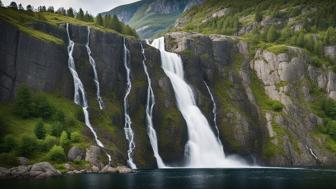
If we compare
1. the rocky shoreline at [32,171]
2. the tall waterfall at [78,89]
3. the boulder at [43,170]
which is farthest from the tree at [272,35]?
the boulder at [43,170]

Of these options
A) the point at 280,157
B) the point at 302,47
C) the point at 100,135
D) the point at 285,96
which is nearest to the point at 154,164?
the point at 100,135

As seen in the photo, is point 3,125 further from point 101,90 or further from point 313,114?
point 313,114

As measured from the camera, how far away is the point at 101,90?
118938mm

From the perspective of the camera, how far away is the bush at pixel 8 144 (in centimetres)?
8636

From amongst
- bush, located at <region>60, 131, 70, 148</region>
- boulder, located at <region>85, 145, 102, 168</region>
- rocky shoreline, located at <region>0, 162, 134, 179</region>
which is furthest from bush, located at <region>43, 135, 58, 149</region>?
rocky shoreline, located at <region>0, 162, 134, 179</region>

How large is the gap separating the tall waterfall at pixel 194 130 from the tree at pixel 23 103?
39.2m

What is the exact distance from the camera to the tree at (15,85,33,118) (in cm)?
10306

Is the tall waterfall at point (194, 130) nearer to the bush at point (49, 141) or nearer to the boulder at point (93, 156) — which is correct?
the boulder at point (93, 156)

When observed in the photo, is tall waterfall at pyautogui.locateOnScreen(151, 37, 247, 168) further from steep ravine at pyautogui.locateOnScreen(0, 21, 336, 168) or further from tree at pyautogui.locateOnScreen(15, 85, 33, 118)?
tree at pyautogui.locateOnScreen(15, 85, 33, 118)

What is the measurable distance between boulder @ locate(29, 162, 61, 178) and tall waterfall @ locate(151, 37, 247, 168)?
44.5m

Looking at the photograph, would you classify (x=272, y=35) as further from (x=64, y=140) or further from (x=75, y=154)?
(x=75, y=154)

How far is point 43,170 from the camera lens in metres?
80.9

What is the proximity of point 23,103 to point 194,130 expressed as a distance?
143ft

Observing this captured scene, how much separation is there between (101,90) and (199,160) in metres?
29.0
